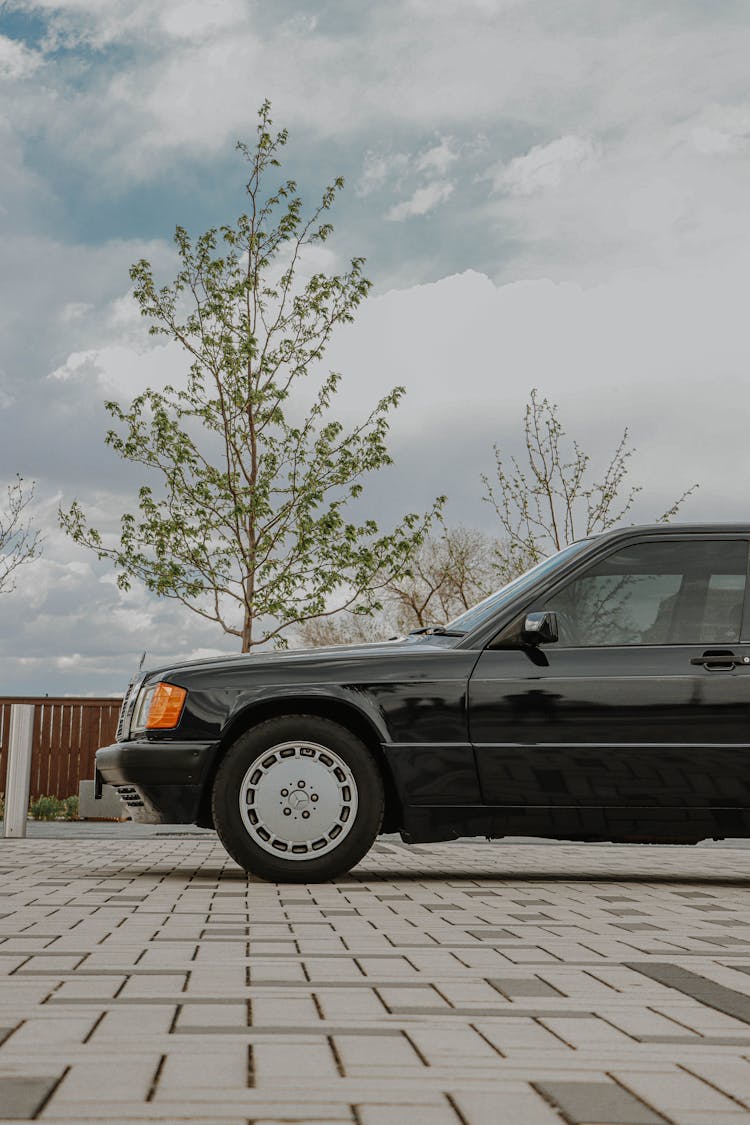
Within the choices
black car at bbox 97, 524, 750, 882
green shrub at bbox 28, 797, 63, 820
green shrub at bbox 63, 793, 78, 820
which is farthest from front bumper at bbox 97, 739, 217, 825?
green shrub at bbox 63, 793, 78, 820

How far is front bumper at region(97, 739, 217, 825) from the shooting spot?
699 cm

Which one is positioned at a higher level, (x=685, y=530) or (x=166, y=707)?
(x=685, y=530)

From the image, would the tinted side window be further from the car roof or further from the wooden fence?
the wooden fence

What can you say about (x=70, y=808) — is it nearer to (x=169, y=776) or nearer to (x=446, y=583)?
(x=169, y=776)

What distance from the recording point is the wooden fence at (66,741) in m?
17.4

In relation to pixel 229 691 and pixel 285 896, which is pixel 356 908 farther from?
pixel 229 691

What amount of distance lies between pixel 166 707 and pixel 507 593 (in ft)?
6.09

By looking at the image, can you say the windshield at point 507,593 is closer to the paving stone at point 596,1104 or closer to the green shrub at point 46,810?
the paving stone at point 596,1104

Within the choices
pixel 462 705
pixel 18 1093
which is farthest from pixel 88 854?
pixel 18 1093

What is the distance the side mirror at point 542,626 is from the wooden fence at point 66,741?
11404 mm

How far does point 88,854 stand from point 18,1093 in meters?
6.75

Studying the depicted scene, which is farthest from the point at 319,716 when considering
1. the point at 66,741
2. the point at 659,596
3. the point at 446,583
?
the point at 446,583

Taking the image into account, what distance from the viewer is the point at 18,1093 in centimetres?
272

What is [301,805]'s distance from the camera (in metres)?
6.89
